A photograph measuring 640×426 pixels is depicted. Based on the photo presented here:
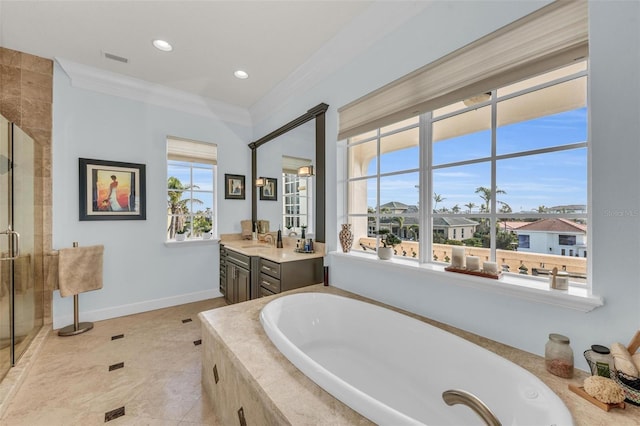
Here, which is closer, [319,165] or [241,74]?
[319,165]

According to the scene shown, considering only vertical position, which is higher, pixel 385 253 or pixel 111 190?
pixel 111 190

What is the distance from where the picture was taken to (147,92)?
3.15 metres

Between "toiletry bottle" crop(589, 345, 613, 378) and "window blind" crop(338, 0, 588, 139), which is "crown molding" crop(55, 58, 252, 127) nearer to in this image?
"window blind" crop(338, 0, 588, 139)

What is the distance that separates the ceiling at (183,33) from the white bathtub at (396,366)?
7.28 ft

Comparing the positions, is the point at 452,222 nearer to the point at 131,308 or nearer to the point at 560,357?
the point at 560,357

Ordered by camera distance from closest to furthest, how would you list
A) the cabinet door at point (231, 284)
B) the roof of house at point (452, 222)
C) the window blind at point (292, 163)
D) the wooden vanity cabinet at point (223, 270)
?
1. the roof of house at point (452, 222)
2. the window blind at point (292, 163)
3. the cabinet door at point (231, 284)
4. the wooden vanity cabinet at point (223, 270)

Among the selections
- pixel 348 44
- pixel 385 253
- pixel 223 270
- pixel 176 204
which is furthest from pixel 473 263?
pixel 176 204

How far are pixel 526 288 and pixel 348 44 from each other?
2.21 m

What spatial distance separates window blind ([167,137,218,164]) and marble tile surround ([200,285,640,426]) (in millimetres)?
2530

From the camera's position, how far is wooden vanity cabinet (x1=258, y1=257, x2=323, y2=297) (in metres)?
2.33

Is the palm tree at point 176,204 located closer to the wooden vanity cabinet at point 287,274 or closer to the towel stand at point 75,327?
the towel stand at point 75,327

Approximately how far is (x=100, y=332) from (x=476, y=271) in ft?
11.5

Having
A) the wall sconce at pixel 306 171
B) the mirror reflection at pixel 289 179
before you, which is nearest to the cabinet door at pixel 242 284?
the mirror reflection at pixel 289 179

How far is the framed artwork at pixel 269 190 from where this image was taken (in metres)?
3.58
